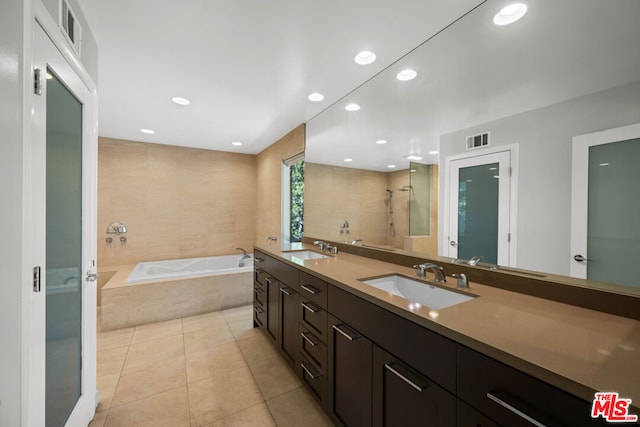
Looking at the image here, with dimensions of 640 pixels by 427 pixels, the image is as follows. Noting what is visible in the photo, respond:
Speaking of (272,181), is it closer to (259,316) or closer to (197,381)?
(259,316)

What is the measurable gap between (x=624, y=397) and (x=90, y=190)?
2.39m

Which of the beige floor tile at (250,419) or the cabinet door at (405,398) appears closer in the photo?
the cabinet door at (405,398)

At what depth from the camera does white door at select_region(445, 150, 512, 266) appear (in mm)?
1359

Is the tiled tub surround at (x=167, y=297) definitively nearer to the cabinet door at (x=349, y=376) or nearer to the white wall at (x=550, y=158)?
the cabinet door at (x=349, y=376)

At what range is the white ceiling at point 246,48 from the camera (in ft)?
4.71

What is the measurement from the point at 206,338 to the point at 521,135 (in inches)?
125

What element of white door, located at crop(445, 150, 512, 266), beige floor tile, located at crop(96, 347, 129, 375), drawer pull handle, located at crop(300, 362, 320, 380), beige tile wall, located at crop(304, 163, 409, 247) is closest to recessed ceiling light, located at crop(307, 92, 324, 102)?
beige tile wall, located at crop(304, 163, 409, 247)

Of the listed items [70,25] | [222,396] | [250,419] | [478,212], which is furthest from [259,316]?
[70,25]

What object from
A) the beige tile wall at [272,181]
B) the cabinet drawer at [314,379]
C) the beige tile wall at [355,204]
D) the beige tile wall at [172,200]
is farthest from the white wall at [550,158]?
the beige tile wall at [172,200]

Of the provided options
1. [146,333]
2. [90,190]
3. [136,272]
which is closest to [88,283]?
[90,190]

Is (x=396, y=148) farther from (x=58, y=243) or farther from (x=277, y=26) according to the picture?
(x=58, y=243)

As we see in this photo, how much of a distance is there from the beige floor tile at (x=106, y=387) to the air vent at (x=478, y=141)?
2915 mm

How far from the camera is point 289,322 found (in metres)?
2.04

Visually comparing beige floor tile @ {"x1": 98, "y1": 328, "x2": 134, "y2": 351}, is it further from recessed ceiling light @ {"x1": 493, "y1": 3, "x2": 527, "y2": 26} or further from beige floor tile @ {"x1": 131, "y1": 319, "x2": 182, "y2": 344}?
recessed ceiling light @ {"x1": 493, "y1": 3, "x2": 527, "y2": 26}
